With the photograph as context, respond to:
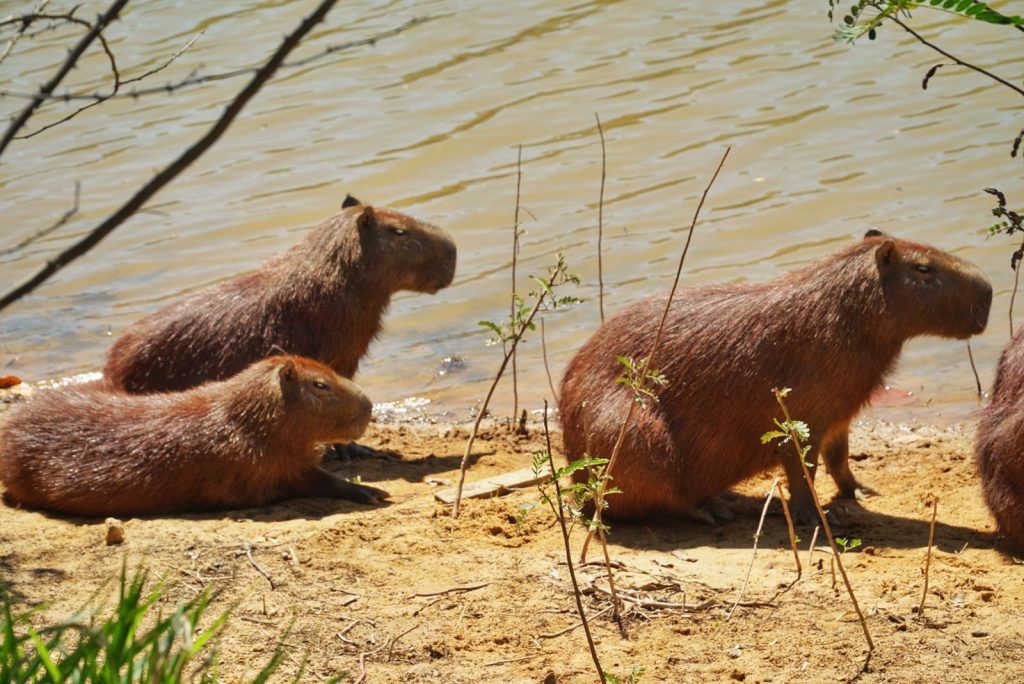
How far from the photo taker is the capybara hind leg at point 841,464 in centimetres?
592

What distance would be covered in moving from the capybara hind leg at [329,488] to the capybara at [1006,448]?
9.40 feet

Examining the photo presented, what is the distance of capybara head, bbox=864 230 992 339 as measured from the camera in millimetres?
5754

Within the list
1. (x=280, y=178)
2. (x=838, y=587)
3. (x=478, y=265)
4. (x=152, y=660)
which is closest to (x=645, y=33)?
(x=280, y=178)

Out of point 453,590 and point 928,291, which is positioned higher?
point 928,291

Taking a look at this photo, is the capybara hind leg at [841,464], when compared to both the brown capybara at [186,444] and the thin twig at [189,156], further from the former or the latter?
the thin twig at [189,156]

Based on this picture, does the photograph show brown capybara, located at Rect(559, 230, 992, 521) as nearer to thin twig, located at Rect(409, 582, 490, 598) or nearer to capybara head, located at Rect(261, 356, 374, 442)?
thin twig, located at Rect(409, 582, 490, 598)

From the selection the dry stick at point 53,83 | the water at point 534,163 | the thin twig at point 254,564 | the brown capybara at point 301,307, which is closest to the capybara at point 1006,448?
the water at point 534,163

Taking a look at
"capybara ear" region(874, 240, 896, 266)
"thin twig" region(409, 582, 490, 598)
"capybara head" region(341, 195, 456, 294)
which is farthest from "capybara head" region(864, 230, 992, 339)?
"capybara head" region(341, 195, 456, 294)

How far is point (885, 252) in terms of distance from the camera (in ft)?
18.9

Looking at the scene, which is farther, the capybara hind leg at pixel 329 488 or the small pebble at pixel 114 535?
the capybara hind leg at pixel 329 488

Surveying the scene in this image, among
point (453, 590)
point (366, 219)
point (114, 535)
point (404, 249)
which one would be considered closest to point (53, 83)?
point (453, 590)

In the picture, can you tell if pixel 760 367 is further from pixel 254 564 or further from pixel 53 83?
pixel 53 83

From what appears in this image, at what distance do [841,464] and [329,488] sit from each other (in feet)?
8.19

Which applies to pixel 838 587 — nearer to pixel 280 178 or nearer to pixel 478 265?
pixel 478 265
